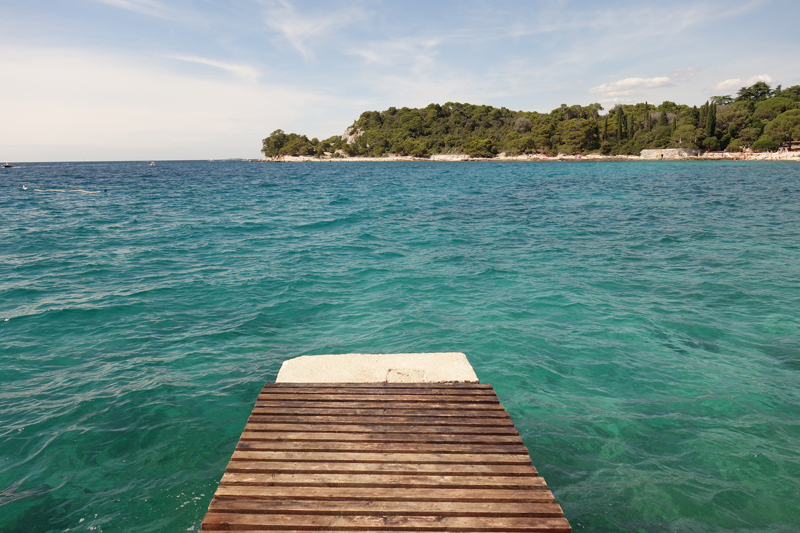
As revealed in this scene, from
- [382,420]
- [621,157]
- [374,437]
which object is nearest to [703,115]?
[621,157]

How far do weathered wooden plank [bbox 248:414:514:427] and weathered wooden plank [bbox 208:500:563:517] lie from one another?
1.19 m

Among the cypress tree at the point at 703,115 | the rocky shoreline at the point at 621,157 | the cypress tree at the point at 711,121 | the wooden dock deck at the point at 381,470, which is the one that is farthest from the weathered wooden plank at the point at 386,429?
the cypress tree at the point at 703,115

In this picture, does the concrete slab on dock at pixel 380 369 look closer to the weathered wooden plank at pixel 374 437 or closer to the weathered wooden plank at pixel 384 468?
the weathered wooden plank at pixel 374 437

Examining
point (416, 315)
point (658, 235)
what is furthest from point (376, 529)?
point (658, 235)

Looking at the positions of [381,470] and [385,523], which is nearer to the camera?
[385,523]

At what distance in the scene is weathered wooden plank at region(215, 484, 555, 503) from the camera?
12.4 feet

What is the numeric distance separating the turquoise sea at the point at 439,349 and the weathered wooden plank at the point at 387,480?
5.37 feet

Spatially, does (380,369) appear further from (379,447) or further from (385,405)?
(379,447)

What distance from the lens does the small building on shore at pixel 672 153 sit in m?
103

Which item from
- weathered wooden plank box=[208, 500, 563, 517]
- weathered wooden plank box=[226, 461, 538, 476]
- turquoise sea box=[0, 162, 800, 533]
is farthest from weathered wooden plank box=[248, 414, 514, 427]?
turquoise sea box=[0, 162, 800, 533]

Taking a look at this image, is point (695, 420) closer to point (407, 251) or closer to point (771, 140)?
point (407, 251)

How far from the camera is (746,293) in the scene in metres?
12.3

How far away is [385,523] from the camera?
352cm

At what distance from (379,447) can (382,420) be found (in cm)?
50
